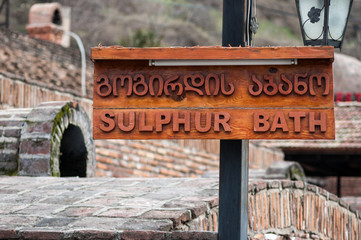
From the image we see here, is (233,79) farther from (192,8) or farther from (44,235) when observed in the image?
(192,8)

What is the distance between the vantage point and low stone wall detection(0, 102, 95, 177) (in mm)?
5293

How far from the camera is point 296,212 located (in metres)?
4.71

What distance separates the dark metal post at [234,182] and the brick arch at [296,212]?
2.69 ft

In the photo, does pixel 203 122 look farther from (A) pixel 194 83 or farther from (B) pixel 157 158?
(B) pixel 157 158

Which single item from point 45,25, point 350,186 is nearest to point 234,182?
point 45,25

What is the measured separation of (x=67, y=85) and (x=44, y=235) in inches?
343

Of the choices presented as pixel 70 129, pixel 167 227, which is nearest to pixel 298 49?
pixel 167 227

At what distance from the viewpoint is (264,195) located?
4.42 meters

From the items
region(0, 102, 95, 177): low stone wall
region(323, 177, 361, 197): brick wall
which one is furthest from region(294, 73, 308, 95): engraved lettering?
region(323, 177, 361, 197): brick wall

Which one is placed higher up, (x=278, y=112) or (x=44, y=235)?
(x=278, y=112)

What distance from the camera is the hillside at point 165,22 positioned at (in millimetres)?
33781

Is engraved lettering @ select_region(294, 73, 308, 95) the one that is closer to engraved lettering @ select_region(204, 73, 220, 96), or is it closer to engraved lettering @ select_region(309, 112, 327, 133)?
engraved lettering @ select_region(309, 112, 327, 133)

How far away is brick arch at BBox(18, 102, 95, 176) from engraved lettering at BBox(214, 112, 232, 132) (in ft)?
7.88

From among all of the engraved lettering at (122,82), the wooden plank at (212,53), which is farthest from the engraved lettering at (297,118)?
the engraved lettering at (122,82)
